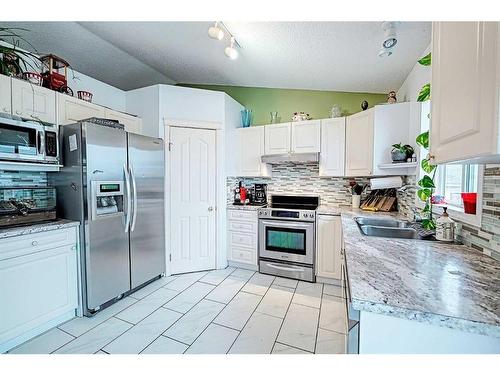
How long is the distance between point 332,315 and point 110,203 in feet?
7.86

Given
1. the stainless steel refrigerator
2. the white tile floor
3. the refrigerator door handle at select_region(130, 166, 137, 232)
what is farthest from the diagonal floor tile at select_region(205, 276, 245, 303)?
the refrigerator door handle at select_region(130, 166, 137, 232)

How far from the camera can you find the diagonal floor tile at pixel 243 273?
2.96m

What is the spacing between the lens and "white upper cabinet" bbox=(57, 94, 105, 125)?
220 centimetres

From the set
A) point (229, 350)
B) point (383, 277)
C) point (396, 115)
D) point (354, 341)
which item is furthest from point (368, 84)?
point (229, 350)

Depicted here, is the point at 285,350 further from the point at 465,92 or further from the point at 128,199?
the point at 128,199

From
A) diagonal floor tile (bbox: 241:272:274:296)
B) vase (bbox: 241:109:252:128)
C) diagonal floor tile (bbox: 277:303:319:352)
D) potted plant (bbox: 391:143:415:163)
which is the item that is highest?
vase (bbox: 241:109:252:128)

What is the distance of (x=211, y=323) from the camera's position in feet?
6.57

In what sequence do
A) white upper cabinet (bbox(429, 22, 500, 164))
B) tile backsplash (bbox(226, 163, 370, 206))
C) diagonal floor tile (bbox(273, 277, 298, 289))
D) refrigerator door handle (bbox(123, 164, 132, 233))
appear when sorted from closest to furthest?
1. white upper cabinet (bbox(429, 22, 500, 164))
2. refrigerator door handle (bbox(123, 164, 132, 233))
3. diagonal floor tile (bbox(273, 277, 298, 289))
4. tile backsplash (bbox(226, 163, 370, 206))

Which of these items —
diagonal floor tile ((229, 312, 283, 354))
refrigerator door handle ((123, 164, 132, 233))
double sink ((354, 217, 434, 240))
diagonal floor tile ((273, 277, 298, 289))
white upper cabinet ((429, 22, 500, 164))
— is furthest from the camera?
diagonal floor tile ((273, 277, 298, 289))

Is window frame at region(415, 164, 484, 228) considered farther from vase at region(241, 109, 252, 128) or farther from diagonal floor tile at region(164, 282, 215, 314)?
vase at region(241, 109, 252, 128)

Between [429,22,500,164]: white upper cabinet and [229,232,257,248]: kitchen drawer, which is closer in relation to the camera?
[429,22,500,164]: white upper cabinet

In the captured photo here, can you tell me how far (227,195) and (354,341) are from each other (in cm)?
263

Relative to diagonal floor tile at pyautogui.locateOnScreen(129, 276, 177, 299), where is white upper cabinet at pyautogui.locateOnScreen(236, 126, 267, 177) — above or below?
above

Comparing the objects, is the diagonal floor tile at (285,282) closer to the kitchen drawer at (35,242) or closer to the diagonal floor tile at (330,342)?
the diagonal floor tile at (330,342)
